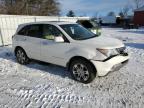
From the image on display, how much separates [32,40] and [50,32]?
2.88 feet

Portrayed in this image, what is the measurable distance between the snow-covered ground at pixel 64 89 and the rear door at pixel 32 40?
0.62m

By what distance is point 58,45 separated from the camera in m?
6.04

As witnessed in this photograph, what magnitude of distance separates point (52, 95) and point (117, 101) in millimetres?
1586

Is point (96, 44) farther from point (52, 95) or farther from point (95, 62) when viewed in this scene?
point (52, 95)

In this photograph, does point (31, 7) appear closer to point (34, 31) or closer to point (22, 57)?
point (22, 57)

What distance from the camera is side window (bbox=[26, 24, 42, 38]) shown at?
270 inches

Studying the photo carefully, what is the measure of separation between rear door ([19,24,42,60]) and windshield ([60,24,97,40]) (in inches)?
41.1

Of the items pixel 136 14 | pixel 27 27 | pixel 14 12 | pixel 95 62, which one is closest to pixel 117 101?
pixel 95 62

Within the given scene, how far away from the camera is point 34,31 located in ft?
23.2

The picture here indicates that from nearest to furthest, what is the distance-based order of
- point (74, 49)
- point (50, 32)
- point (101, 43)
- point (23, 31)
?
point (101, 43) → point (74, 49) → point (50, 32) → point (23, 31)

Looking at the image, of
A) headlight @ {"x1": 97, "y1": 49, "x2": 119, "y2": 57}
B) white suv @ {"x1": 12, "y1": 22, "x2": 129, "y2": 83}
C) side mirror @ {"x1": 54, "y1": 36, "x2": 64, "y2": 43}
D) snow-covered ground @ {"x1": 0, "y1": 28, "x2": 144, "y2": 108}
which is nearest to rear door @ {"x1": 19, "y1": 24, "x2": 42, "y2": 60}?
white suv @ {"x1": 12, "y1": 22, "x2": 129, "y2": 83}

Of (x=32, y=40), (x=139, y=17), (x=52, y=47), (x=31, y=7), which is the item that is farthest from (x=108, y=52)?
(x=139, y=17)

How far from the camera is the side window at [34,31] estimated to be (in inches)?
270

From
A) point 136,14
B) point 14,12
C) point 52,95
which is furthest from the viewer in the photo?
point 136,14
